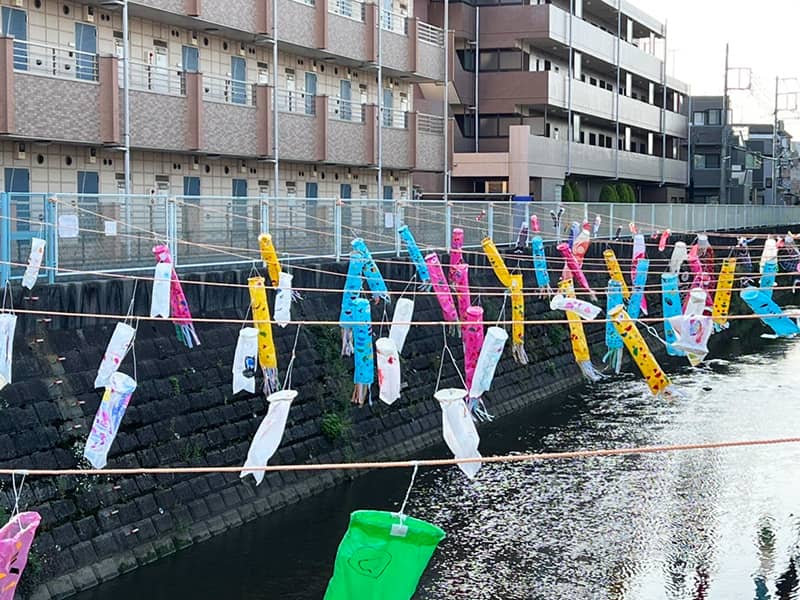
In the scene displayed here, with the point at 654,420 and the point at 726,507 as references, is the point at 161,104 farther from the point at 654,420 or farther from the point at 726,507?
the point at 726,507

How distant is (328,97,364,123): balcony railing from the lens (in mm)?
34062

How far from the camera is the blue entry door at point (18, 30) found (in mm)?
22859

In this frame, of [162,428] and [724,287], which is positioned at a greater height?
[724,287]

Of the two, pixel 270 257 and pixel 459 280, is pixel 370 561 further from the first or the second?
pixel 459 280

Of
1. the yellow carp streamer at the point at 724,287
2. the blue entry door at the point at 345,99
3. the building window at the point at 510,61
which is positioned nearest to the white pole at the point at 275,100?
the blue entry door at the point at 345,99

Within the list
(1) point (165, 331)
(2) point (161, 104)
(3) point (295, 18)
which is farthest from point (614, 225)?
(1) point (165, 331)

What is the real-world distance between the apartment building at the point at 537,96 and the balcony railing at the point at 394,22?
27.7ft

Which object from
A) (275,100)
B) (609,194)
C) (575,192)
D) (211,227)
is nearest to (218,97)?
(275,100)

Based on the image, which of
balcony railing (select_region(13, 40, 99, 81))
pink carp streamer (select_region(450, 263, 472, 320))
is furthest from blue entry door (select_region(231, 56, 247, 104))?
pink carp streamer (select_region(450, 263, 472, 320))

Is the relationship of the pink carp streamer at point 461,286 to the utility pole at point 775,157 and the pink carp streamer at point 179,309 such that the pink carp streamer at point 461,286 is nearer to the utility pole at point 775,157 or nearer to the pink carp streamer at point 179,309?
the pink carp streamer at point 179,309

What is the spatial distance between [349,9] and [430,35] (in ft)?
17.6

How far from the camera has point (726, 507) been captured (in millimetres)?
18688

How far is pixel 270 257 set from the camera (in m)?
17.9

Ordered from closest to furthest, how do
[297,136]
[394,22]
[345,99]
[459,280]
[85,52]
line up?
[459,280] < [85,52] < [297,136] < [345,99] < [394,22]
